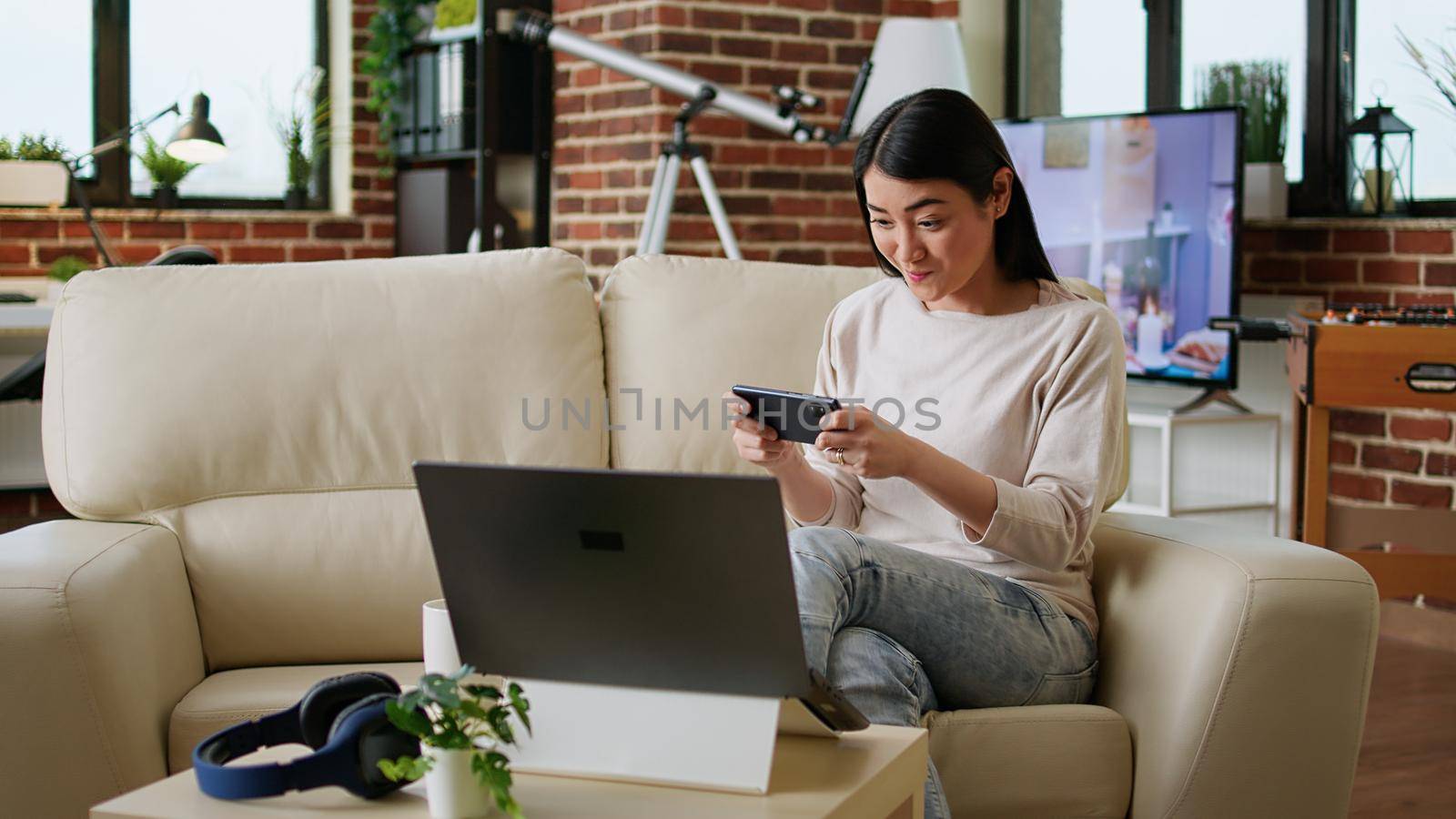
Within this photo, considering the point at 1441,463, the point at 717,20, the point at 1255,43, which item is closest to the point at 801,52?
the point at 717,20

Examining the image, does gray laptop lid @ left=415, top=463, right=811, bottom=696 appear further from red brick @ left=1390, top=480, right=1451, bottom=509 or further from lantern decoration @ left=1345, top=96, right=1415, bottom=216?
lantern decoration @ left=1345, top=96, right=1415, bottom=216

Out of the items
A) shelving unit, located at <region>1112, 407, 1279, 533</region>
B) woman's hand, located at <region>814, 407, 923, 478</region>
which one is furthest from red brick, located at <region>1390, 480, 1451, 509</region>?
woman's hand, located at <region>814, 407, 923, 478</region>

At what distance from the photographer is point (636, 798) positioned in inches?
43.6

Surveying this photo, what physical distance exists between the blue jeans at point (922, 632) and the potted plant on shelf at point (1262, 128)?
244 cm

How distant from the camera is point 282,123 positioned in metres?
5.23

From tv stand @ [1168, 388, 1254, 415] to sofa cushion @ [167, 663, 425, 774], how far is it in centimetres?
244

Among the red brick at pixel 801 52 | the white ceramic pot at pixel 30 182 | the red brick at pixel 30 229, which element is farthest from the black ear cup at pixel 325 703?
the red brick at pixel 30 229

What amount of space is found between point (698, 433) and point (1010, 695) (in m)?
0.67

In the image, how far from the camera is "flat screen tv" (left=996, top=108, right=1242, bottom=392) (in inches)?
141

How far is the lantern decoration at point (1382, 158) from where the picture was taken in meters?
3.54

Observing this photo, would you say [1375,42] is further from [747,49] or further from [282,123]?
[282,123]

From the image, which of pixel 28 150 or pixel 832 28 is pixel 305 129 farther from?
pixel 832 28

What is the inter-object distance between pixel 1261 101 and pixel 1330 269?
1.67ft

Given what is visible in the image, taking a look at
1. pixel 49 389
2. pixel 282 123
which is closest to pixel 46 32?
pixel 282 123
